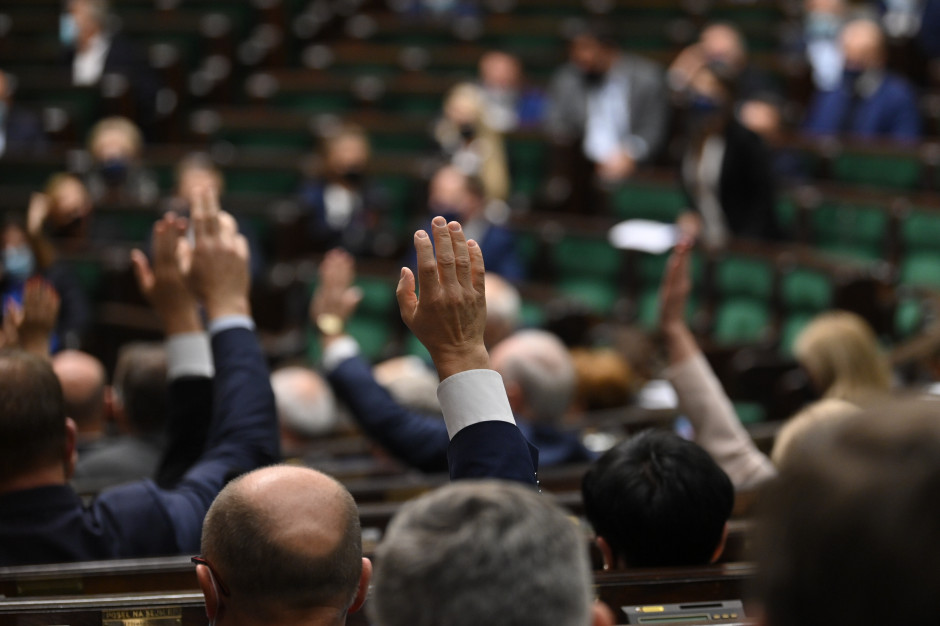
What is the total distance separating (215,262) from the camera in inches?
69.5

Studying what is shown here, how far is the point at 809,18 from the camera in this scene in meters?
6.29

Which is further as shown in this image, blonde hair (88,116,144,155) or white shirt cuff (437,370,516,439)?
blonde hair (88,116,144,155)

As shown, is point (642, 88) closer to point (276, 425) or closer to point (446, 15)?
point (446, 15)

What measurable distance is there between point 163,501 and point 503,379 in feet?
2.66

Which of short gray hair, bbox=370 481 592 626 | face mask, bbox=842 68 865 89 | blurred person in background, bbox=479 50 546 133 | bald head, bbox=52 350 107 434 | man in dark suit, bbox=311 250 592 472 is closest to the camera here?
short gray hair, bbox=370 481 592 626

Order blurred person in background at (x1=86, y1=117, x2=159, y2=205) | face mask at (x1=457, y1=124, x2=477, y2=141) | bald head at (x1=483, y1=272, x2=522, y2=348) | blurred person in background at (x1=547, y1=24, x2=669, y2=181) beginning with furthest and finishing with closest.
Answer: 1. blurred person in background at (x1=547, y1=24, x2=669, y2=181)
2. blurred person in background at (x1=86, y1=117, x2=159, y2=205)
3. face mask at (x1=457, y1=124, x2=477, y2=141)
4. bald head at (x1=483, y1=272, x2=522, y2=348)

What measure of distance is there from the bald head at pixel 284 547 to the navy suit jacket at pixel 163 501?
51cm

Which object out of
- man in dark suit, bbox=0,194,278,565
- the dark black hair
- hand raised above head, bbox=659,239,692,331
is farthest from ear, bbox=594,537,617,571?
hand raised above head, bbox=659,239,692,331

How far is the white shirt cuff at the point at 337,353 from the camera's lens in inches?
92.0

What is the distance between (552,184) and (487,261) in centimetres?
99

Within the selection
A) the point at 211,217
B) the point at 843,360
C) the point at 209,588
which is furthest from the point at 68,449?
the point at 843,360

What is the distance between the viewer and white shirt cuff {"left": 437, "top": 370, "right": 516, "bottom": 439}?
1.24 meters

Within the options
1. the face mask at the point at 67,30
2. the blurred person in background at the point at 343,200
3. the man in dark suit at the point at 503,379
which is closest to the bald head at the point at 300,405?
the man in dark suit at the point at 503,379

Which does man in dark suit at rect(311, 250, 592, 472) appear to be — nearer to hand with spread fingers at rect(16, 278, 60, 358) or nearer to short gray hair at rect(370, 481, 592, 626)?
hand with spread fingers at rect(16, 278, 60, 358)
